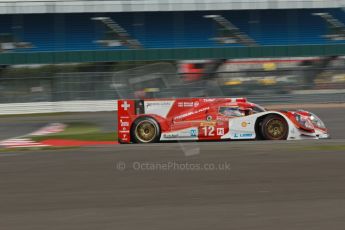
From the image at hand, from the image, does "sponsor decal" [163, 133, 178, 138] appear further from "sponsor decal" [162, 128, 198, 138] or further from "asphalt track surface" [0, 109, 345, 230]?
"asphalt track surface" [0, 109, 345, 230]

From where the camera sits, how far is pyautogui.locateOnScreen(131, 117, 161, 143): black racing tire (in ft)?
40.3

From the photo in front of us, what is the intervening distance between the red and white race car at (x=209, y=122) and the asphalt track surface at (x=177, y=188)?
1557 millimetres

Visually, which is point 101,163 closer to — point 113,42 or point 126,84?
point 126,84

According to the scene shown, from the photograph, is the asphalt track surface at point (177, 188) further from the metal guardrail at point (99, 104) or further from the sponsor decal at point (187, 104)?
the metal guardrail at point (99, 104)

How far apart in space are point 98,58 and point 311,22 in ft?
41.4

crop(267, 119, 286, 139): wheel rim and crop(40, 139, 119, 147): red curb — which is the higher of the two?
crop(267, 119, 286, 139): wheel rim

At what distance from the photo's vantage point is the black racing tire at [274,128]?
39.0 feet

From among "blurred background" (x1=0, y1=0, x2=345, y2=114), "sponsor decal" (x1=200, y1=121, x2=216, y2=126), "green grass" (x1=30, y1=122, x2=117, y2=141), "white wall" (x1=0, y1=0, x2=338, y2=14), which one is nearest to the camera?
"sponsor decal" (x1=200, y1=121, x2=216, y2=126)

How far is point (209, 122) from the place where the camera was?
39.7 ft

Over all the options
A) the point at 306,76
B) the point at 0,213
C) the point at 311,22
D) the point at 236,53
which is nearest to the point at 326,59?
the point at 311,22

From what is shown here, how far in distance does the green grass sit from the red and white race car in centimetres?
195

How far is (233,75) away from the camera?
25016mm

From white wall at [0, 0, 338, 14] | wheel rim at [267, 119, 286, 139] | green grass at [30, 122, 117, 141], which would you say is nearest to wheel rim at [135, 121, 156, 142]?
green grass at [30, 122, 117, 141]

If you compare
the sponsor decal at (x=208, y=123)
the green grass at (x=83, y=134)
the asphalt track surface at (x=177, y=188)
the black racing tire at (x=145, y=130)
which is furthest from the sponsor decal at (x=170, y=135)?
the green grass at (x=83, y=134)
